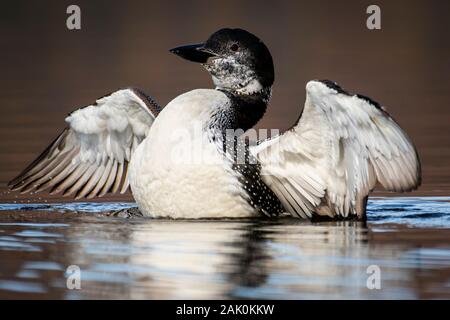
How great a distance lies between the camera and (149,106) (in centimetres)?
921

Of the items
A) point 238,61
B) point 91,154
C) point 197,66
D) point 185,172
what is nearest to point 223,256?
point 185,172

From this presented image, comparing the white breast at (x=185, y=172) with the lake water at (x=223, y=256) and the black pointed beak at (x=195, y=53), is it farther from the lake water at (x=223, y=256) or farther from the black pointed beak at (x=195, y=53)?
the black pointed beak at (x=195, y=53)

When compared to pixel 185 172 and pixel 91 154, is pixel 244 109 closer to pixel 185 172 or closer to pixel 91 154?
pixel 185 172

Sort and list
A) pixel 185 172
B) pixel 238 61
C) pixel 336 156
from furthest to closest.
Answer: pixel 238 61, pixel 336 156, pixel 185 172

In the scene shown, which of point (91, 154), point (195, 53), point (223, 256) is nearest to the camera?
point (223, 256)

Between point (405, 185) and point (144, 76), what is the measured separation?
11915mm

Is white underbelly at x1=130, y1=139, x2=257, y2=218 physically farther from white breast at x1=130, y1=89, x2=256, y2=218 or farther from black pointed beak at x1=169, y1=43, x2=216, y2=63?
black pointed beak at x1=169, y1=43, x2=216, y2=63

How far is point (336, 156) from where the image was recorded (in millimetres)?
8312

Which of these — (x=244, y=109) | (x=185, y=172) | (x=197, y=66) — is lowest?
(x=185, y=172)

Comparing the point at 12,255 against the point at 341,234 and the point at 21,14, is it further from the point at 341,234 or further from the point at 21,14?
the point at 21,14

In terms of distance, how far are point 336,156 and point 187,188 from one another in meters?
1.10

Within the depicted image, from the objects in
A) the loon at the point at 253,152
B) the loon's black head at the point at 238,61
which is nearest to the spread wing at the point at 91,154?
the loon at the point at 253,152
